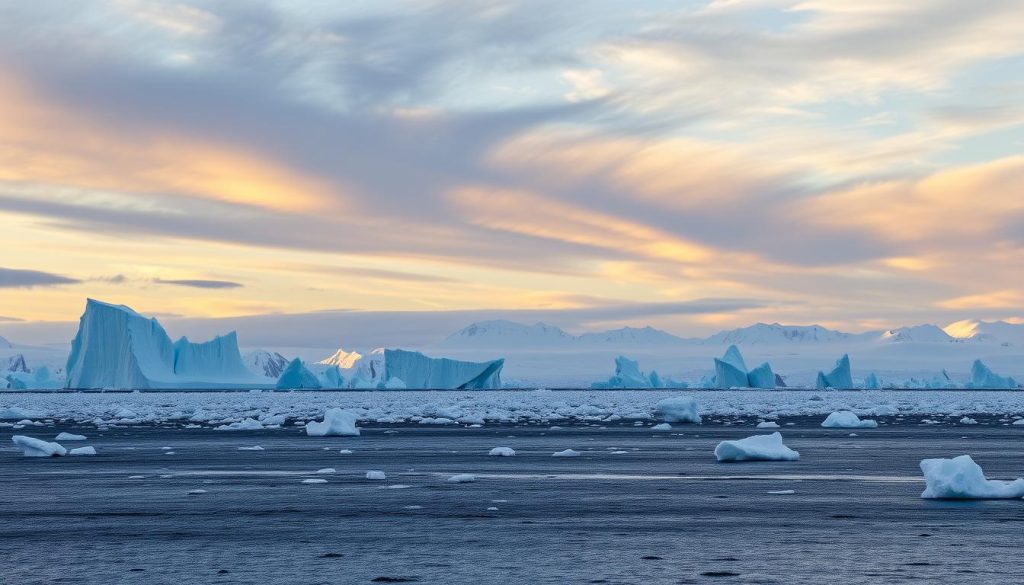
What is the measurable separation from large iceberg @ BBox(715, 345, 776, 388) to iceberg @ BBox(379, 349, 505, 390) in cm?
1727

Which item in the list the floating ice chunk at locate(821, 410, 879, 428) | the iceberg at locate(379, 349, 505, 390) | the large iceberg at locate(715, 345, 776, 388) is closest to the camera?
the floating ice chunk at locate(821, 410, 879, 428)

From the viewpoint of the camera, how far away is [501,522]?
36.4 feet

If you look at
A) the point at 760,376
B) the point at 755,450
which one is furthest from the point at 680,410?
the point at 760,376

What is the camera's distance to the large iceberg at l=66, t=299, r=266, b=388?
267 feet

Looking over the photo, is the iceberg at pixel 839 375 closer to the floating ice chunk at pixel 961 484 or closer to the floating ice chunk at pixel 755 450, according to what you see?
the floating ice chunk at pixel 755 450

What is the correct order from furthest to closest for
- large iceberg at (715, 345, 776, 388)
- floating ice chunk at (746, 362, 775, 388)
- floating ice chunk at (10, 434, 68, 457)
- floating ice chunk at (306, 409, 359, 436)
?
1. floating ice chunk at (746, 362, 775, 388)
2. large iceberg at (715, 345, 776, 388)
3. floating ice chunk at (306, 409, 359, 436)
4. floating ice chunk at (10, 434, 68, 457)

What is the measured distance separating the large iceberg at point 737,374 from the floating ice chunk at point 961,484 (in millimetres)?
84772

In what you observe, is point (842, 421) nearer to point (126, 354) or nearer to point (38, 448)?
point (38, 448)

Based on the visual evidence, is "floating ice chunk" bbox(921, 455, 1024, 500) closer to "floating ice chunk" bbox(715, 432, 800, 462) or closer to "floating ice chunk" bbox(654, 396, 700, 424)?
"floating ice chunk" bbox(715, 432, 800, 462)

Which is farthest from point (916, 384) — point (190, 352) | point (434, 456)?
point (434, 456)

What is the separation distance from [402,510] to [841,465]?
8452mm

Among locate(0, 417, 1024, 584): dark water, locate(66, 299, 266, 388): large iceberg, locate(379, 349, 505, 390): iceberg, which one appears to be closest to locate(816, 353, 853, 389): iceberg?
locate(379, 349, 505, 390): iceberg

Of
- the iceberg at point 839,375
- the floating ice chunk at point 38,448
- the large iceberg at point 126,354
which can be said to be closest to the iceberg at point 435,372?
the large iceberg at point 126,354

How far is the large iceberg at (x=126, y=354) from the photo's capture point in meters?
81.4
